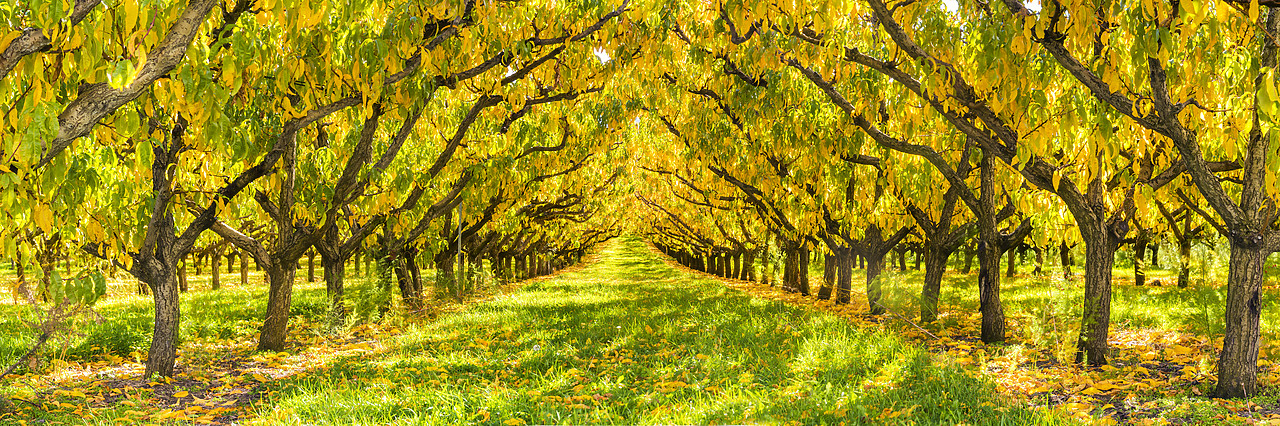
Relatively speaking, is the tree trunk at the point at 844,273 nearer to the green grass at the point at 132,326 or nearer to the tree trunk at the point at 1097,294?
the tree trunk at the point at 1097,294

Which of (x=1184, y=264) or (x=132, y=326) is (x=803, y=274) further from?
(x=132, y=326)

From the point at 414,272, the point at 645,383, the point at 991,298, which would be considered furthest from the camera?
the point at 414,272

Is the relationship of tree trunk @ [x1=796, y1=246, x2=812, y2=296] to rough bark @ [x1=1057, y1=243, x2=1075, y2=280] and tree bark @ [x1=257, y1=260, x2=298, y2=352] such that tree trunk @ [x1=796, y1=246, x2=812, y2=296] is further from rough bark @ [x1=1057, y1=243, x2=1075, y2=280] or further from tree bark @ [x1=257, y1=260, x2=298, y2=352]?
tree bark @ [x1=257, y1=260, x2=298, y2=352]

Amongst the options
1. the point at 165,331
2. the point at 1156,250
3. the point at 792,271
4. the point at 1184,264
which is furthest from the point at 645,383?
the point at 1156,250

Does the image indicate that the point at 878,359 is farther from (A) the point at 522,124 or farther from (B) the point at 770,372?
(A) the point at 522,124

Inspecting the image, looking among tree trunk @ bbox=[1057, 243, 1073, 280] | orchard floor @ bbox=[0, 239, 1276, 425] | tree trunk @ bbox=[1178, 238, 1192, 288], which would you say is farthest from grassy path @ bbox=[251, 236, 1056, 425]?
tree trunk @ bbox=[1178, 238, 1192, 288]

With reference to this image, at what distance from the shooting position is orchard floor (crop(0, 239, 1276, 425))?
464 cm

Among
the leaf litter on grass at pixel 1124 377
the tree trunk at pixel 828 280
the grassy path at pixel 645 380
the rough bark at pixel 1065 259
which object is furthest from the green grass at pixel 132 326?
the rough bark at pixel 1065 259

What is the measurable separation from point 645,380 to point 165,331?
4882mm

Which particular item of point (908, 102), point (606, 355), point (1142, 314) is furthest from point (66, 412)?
point (1142, 314)

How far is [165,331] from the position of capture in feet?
21.6

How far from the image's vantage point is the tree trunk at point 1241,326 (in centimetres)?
461

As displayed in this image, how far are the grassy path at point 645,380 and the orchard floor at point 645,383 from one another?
2cm

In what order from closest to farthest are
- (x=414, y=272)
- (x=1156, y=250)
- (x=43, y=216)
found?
(x=43, y=216), (x=414, y=272), (x=1156, y=250)
